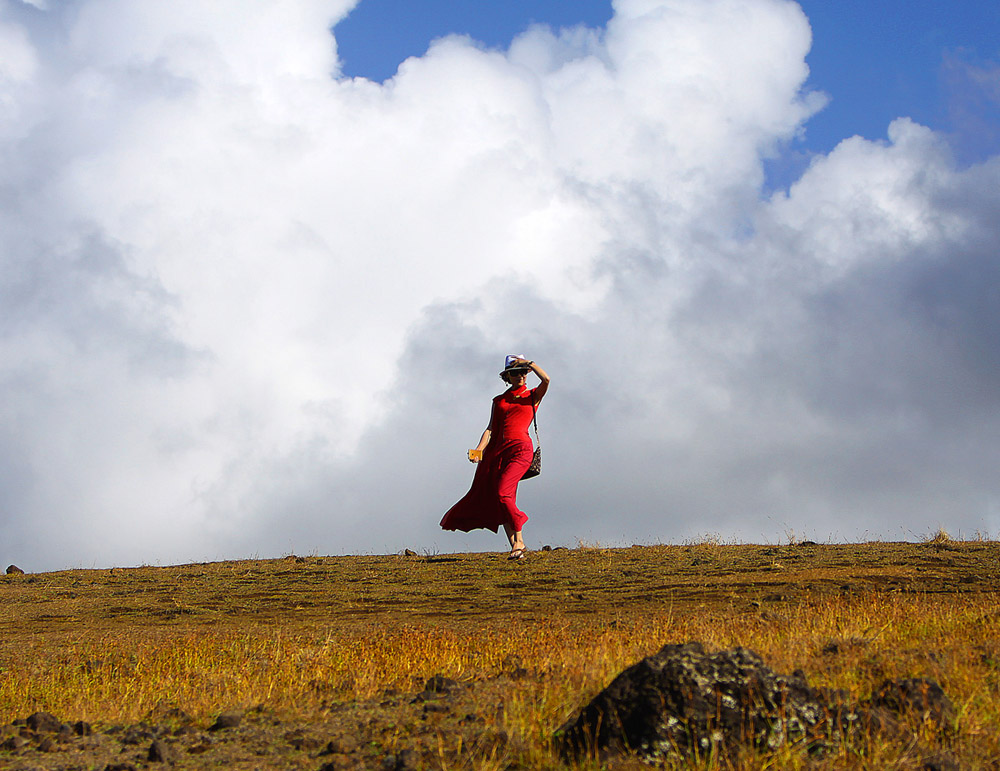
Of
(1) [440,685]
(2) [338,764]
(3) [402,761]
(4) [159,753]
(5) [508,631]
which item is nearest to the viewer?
(3) [402,761]

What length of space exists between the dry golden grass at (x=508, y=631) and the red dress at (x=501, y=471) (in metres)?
0.68

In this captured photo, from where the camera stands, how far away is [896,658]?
587 centimetres

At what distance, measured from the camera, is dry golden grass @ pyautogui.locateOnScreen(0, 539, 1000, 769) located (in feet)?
18.0

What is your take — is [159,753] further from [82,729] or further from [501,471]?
[501,471]

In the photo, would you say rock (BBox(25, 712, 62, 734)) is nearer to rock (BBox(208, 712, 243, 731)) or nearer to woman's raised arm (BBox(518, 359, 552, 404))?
rock (BBox(208, 712, 243, 731))

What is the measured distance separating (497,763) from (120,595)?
36.6 ft

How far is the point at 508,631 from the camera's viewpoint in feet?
27.8

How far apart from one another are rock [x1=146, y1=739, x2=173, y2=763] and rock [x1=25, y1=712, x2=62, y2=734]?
975 millimetres

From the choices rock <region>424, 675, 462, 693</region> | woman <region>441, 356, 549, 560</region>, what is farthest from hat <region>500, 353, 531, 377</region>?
rock <region>424, 675, 462, 693</region>

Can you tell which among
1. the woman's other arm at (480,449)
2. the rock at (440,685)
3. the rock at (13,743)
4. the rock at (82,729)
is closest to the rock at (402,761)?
the rock at (440,685)

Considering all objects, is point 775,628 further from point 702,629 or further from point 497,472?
point 497,472

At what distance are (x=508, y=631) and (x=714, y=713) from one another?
166 inches

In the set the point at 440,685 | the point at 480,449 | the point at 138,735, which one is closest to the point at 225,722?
the point at 138,735

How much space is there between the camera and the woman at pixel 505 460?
576 inches
